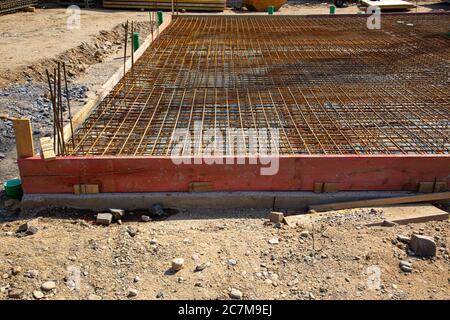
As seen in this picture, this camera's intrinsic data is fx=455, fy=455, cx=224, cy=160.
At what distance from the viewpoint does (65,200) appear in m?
4.34

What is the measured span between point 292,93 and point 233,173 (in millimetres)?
2451

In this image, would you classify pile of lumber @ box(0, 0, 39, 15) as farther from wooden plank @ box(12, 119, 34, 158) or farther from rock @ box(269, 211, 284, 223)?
rock @ box(269, 211, 284, 223)

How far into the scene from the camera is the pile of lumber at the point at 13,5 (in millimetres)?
14609

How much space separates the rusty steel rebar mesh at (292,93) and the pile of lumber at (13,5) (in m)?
7.68

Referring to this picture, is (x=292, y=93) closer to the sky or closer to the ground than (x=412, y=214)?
closer to the sky

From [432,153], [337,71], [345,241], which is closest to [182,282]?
[345,241]

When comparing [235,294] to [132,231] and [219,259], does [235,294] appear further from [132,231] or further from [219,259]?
[132,231]

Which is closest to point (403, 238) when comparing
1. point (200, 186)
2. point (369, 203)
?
point (369, 203)

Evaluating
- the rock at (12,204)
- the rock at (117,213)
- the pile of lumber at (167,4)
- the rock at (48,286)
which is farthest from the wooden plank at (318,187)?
the pile of lumber at (167,4)

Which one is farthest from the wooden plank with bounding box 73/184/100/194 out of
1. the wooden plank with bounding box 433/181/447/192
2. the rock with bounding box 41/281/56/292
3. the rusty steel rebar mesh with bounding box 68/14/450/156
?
the wooden plank with bounding box 433/181/447/192

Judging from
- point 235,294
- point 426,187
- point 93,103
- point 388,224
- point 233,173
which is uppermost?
point 93,103

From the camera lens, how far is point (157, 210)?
4.30 meters

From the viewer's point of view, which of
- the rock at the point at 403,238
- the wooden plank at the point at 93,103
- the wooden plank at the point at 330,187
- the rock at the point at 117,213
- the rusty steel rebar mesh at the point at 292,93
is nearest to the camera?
the rock at the point at 403,238

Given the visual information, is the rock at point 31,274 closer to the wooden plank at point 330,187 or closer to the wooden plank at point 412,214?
the wooden plank at point 330,187
